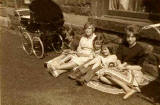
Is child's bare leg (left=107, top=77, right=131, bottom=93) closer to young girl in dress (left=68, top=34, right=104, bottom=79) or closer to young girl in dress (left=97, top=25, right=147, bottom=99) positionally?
young girl in dress (left=97, top=25, right=147, bottom=99)

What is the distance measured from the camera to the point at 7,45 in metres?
7.21

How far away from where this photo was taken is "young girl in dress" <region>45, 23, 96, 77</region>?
4.84m

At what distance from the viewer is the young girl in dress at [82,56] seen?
484 centimetres

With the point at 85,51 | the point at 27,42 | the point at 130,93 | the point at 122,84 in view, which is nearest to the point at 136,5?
the point at 85,51

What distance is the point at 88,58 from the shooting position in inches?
191

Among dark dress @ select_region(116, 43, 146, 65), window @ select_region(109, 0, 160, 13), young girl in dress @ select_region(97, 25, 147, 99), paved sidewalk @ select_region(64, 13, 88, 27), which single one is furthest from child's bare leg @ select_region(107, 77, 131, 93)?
paved sidewalk @ select_region(64, 13, 88, 27)

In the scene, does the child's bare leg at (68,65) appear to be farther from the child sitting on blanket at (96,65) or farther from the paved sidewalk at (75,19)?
the paved sidewalk at (75,19)

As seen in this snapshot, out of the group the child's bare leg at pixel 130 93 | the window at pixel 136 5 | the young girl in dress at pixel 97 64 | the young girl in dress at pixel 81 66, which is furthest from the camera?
the window at pixel 136 5

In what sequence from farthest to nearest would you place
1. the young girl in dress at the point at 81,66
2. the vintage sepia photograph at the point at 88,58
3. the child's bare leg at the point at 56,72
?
the child's bare leg at the point at 56,72
the young girl in dress at the point at 81,66
the vintage sepia photograph at the point at 88,58

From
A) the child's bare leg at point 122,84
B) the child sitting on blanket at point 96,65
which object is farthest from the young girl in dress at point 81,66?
the child's bare leg at point 122,84

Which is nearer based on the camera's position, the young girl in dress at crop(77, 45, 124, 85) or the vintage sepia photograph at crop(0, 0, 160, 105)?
the vintage sepia photograph at crop(0, 0, 160, 105)

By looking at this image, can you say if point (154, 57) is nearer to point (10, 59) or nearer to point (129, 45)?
point (129, 45)

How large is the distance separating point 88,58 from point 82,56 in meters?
0.15

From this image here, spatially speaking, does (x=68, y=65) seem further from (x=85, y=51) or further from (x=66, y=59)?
(x=85, y=51)
